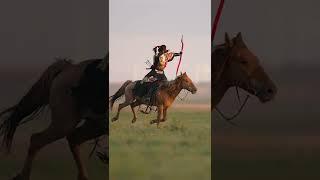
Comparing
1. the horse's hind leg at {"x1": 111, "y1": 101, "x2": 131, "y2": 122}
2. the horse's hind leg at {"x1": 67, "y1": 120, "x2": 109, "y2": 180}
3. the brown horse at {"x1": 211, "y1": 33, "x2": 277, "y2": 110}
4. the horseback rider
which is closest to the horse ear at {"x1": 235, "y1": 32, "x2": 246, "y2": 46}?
the brown horse at {"x1": 211, "y1": 33, "x2": 277, "y2": 110}

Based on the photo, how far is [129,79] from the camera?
95.6 inches

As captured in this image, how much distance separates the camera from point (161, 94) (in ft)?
8.02

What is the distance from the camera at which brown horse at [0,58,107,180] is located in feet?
7.93

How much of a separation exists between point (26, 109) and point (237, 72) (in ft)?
3.82

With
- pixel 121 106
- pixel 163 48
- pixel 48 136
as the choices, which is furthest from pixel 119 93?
pixel 48 136

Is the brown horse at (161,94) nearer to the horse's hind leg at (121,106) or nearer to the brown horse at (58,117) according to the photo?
the horse's hind leg at (121,106)

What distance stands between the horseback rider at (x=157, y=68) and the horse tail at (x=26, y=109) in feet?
1.48

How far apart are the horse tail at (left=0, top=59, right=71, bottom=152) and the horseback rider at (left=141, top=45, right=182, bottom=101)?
17.8 inches

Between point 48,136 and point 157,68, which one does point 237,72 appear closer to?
point 157,68

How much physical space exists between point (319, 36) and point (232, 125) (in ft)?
2.21

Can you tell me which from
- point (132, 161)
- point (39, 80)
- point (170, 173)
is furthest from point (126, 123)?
point (39, 80)

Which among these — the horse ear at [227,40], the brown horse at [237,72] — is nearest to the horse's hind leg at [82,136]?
the brown horse at [237,72]

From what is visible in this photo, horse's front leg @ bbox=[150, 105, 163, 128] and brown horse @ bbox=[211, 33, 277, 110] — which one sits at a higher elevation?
brown horse @ bbox=[211, 33, 277, 110]

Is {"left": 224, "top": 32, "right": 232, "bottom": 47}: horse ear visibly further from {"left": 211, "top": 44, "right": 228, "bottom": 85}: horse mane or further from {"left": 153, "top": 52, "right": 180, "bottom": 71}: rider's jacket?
{"left": 153, "top": 52, "right": 180, "bottom": 71}: rider's jacket
